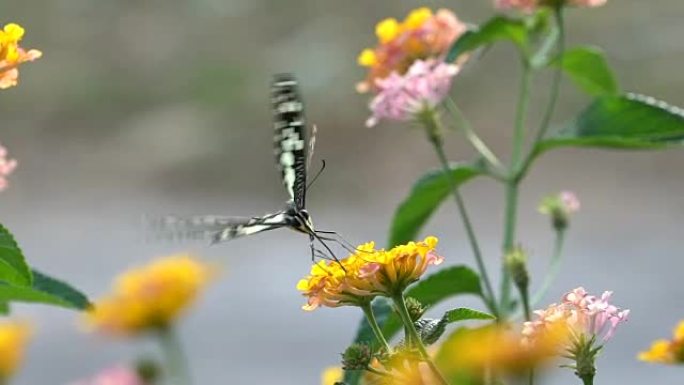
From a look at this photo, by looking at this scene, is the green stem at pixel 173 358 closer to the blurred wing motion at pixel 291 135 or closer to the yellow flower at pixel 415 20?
the blurred wing motion at pixel 291 135

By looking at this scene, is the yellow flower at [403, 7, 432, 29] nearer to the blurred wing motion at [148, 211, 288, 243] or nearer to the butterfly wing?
the butterfly wing

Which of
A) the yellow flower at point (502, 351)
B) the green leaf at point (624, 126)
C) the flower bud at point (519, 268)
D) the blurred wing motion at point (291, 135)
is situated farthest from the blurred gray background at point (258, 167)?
the yellow flower at point (502, 351)

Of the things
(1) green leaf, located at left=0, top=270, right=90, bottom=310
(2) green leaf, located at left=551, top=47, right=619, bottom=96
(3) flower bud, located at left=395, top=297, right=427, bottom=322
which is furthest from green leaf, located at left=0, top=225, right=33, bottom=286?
(2) green leaf, located at left=551, top=47, right=619, bottom=96

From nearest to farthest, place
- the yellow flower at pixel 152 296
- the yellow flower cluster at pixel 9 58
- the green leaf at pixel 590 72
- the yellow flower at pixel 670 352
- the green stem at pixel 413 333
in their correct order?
the green stem at pixel 413 333, the yellow flower at pixel 670 352, the yellow flower cluster at pixel 9 58, the yellow flower at pixel 152 296, the green leaf at pixel 590 72

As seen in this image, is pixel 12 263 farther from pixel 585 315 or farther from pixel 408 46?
pixel 408 46

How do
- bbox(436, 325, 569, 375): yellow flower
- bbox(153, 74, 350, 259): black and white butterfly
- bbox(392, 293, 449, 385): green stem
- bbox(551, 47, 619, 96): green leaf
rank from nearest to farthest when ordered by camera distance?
1. bbox(436, 325, 569, 375): yellow flower
2. bbox(392, 293, 449, 385): green stem
3. bbox(153, 74, 350, 259): black and white butterfly
4. bbox(551, 47, 619, 96): green leaf

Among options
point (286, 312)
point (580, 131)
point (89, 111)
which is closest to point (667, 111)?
point (580, 131)
